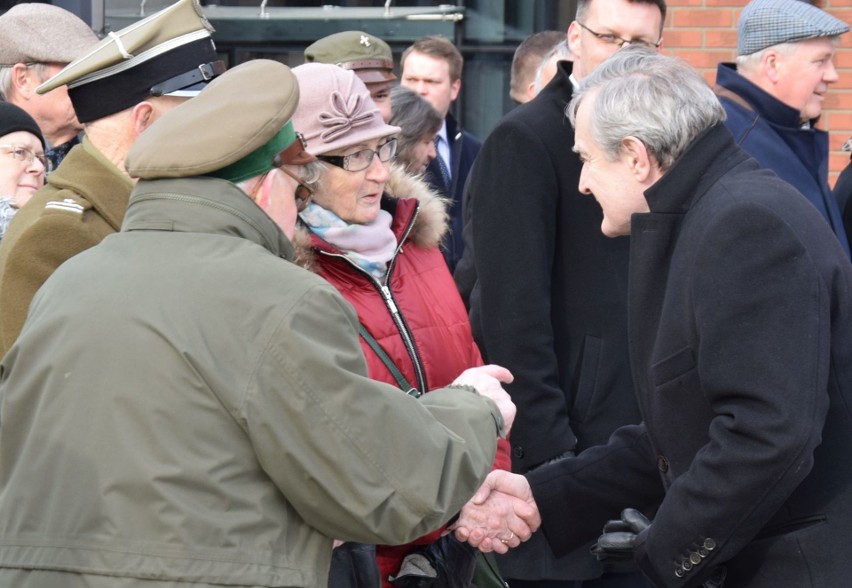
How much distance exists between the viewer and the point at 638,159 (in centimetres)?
304

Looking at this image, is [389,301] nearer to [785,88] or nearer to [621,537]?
[621,537]

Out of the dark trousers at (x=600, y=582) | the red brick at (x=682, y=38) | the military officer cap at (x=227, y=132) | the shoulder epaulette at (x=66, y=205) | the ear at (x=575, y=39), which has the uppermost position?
the military officer cap at (x=227, y=132)

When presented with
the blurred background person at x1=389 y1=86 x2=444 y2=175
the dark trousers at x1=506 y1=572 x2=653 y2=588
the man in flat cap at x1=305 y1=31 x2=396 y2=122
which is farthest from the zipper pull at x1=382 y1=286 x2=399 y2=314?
the man in flat cap at x1=305 y1=31 x2=396 y2=122

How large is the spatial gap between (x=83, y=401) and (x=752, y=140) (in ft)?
10.0

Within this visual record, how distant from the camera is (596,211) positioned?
4.09 metres

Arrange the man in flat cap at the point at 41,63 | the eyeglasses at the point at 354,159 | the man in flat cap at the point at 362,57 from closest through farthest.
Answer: the eyeglasses at the point at 354,159, the man in flat cap at the point at 41,63, the man in flat cap at the point at 362,57

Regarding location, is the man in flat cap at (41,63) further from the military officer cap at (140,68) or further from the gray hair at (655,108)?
the gray hair at (655,108)

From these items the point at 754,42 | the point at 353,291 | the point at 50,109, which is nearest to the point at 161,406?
the point at 353,291

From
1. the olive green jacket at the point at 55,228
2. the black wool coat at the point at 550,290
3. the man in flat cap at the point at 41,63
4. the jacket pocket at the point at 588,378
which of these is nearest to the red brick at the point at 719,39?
the black wool coat at the point at 550,290

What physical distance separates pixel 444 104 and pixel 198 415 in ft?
17.0

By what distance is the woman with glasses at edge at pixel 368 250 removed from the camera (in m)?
3.25

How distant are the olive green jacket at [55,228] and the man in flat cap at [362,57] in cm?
297

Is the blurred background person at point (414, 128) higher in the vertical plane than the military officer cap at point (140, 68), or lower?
lower

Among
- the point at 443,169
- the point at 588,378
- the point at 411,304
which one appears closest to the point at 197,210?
the point at 411,304
